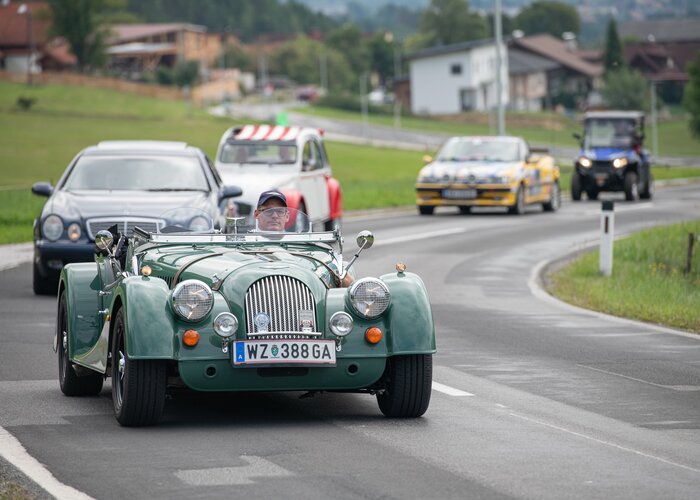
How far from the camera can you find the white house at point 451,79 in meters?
142

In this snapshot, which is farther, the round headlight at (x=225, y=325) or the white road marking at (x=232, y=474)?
the round headlight at (x=225, y=325)

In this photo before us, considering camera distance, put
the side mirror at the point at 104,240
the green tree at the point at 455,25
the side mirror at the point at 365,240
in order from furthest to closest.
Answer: the green tree at the point at 455,25 < the side mirror at the point at 104,240 < the side mirror at the point at 365,240

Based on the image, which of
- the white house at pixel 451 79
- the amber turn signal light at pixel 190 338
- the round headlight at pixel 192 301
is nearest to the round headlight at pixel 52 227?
the round headlight at pixel 192 301

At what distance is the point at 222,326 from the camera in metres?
8.85

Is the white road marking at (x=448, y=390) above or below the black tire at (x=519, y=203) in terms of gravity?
below

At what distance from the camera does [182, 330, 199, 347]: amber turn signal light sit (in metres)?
8.84

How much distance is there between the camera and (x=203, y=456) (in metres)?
8.05

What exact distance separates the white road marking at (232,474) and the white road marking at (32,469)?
562 millimetres

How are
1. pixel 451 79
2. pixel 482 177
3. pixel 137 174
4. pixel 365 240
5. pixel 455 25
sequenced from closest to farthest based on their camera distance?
pixel 365 240 → pixel 137 174 → pixel 482 177 → pixel 451 79 → pixel 455 25

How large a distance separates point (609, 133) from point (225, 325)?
3501cm

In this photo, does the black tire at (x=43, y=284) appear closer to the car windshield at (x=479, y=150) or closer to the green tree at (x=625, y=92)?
the car windshield at (x=479, y=150)

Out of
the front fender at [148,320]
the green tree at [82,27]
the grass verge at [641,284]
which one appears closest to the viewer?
the front fender at [148,320]

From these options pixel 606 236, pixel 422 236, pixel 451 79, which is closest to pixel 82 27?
pixel 451 79

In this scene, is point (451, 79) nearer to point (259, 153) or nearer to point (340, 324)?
point (259, 153)
